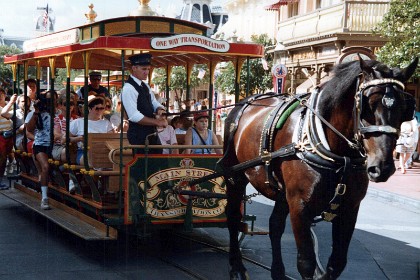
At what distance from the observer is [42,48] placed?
350 inches

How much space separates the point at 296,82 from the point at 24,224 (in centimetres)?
2239

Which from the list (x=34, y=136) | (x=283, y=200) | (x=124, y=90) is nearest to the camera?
(x=283, y=200)

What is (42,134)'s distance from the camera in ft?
30.4

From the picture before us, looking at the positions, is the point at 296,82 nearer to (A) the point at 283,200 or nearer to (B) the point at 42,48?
(B) the point at 42,48

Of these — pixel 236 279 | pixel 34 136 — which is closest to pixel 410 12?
pixel 34 136

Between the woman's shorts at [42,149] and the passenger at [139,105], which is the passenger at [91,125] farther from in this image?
the passenger at [139,105]

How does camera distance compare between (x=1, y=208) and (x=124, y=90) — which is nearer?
(x=124, y=90)

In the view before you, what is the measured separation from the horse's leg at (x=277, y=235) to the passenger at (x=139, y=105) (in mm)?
1532

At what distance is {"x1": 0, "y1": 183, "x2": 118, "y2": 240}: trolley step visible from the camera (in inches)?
275

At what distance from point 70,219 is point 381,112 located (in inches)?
180

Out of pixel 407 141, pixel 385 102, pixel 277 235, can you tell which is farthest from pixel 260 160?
pixel 407 141

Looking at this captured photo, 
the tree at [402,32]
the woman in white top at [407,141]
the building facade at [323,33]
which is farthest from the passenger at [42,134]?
the building facade at [323,33]

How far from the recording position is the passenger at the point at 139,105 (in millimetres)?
6883

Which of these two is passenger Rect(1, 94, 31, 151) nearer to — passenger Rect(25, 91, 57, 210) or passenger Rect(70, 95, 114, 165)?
A: passenger Rect(25, 91, 57, 210)
